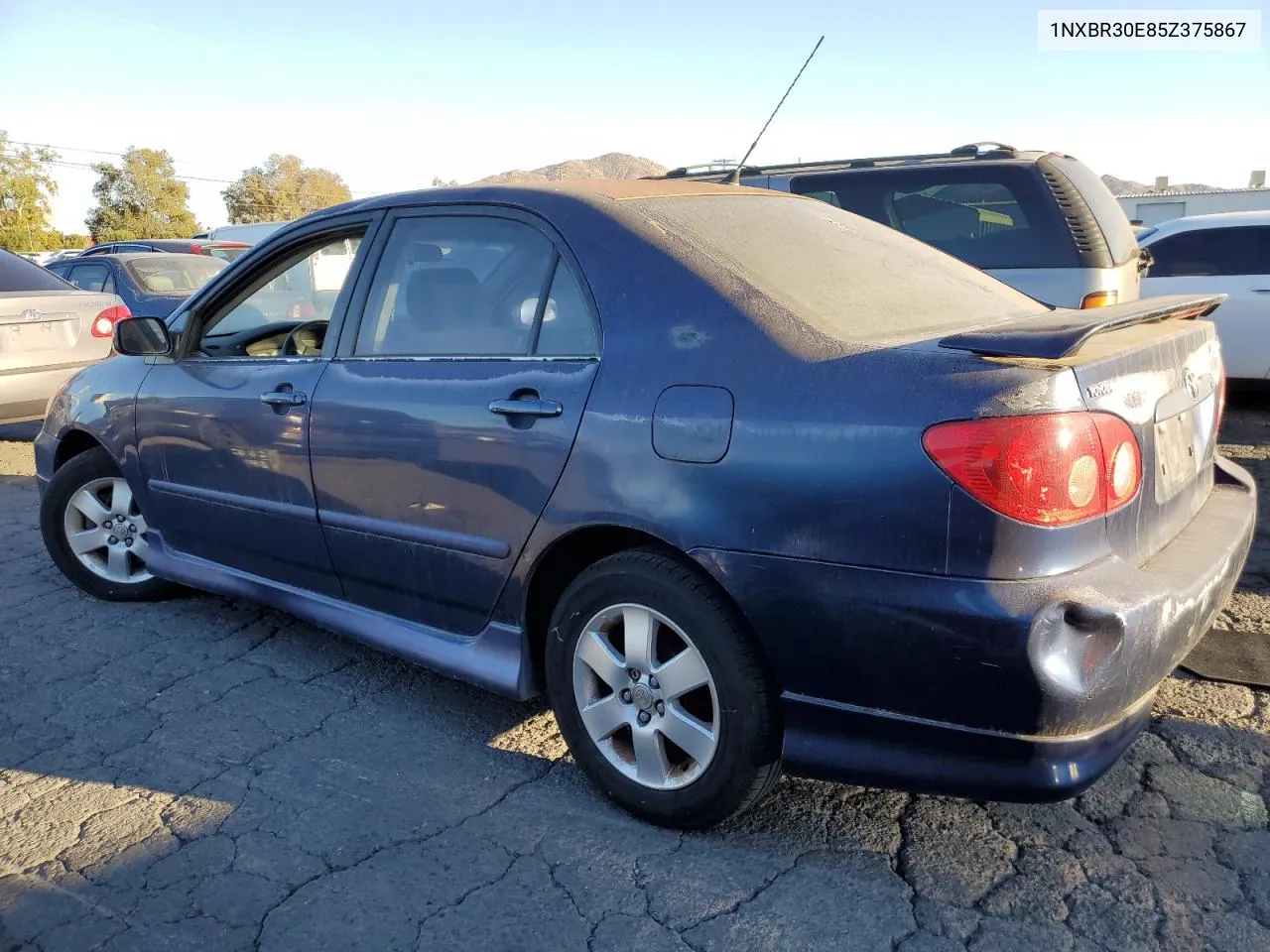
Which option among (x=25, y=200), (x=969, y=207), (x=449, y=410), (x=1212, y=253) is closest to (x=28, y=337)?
(x=449, y=410)

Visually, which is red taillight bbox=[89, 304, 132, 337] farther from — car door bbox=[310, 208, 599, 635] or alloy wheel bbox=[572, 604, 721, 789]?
alloy wheel bbox=[572, 604, 721, 789]

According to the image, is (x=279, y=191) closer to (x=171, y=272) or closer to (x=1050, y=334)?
(x=171, y=272)

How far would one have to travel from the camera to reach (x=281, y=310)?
4.05m

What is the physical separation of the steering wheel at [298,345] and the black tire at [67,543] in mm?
1197

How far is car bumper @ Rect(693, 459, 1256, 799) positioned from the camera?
1.98m

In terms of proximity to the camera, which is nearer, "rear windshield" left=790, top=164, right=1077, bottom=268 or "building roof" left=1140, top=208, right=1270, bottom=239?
"rear windshield" left=790, top=164, right=1077, bottom=268

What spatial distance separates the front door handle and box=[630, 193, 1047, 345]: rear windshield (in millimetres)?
1262

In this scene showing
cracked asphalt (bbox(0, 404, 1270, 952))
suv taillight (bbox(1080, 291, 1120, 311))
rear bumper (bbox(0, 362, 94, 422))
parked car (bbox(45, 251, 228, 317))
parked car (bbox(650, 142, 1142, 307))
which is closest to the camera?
cracked asphalt (bbox(0, 404, 1270, 952))

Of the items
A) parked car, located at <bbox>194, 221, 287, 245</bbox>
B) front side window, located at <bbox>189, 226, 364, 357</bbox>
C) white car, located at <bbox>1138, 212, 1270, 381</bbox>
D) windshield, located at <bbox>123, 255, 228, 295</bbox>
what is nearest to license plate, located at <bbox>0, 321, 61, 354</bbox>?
windshield, located at <bbox>123, 255, 228, 295</bbox>

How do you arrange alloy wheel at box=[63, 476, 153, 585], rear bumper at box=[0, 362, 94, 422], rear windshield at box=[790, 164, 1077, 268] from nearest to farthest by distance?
1. alloy wheel at box=[63, 476, 153, 585]
2. rear windshield at box=[790, 164, 1077, 268]
3. rear bumper at box=[0, 362, 94, 422]

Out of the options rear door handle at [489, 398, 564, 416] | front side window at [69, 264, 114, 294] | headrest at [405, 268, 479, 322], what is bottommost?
front side window at [69, 264, 114, 294]

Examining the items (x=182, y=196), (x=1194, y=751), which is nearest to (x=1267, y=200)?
(x=1194, y=751)

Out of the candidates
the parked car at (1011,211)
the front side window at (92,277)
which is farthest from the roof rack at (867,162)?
the front side window at (92,277)

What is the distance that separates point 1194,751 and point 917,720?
47.1 inches
